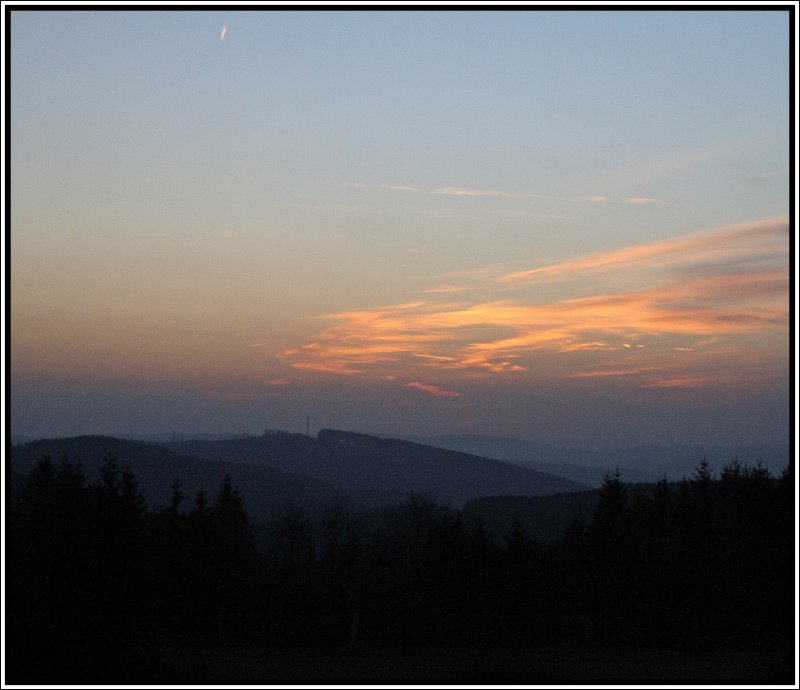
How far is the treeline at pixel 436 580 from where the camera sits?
124 ft

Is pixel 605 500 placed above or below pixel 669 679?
above

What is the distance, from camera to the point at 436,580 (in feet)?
153

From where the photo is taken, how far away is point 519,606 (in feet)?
150

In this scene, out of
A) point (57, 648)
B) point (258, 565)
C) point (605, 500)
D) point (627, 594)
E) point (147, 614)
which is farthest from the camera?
point (605, 500)

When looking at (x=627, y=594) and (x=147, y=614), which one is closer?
(x=147, y=614)

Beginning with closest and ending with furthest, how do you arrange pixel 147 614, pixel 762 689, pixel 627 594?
pixel 762 689, pixel 147 614, pixel 627 594

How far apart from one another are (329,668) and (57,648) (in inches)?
295

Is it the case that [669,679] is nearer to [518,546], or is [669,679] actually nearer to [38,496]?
[518,546]

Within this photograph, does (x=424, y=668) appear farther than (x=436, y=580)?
No

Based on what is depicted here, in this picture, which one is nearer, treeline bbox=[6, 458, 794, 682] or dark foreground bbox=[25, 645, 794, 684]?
dark foreground bbox=[25, 645, 794, 684]

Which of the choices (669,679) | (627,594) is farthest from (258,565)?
(669,679)

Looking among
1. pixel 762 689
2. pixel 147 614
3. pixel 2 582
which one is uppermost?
pixel 2 582

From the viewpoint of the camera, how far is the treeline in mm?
37906

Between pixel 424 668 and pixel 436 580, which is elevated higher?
pixel 424 668
